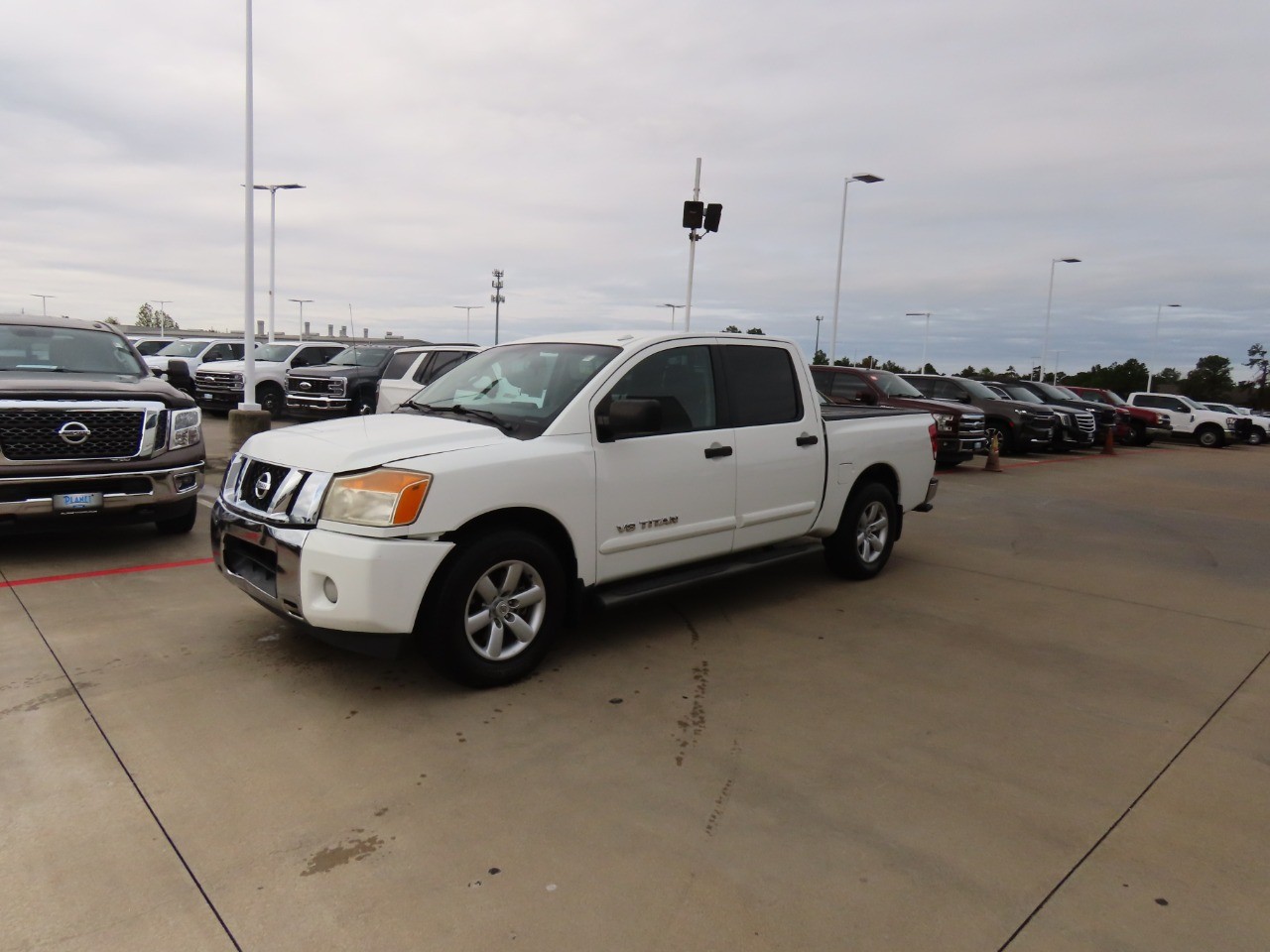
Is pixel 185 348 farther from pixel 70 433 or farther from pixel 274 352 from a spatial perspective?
pixel 70 433

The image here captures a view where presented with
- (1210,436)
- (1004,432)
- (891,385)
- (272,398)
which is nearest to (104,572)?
(891,385)

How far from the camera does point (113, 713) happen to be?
3.79 meters

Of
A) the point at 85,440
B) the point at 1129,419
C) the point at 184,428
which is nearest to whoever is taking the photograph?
the point at 85,440

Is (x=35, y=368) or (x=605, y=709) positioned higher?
(x=35, y=368)

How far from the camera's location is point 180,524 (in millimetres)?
7266

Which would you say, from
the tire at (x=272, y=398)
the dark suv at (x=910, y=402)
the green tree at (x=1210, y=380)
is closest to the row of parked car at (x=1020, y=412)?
the dark suv at (x=910, y=402)

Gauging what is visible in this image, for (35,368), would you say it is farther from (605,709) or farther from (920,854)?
(920,854)

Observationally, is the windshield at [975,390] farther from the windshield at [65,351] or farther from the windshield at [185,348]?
the windshield at [185,348]

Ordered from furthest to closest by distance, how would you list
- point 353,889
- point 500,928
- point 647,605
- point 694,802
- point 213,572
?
point 213,572
point 647,605
point 694,802
point 353,889
point 500,928

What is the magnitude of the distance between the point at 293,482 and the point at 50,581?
2972 mm

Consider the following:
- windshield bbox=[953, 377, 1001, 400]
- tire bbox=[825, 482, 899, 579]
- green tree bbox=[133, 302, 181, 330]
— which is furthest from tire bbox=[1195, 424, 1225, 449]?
green tree bbox=[133, 302, 181, 330]

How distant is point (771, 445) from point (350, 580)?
2840mm

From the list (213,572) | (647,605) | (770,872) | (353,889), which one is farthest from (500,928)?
(213,572)

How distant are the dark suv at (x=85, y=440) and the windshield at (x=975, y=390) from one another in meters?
15.7
